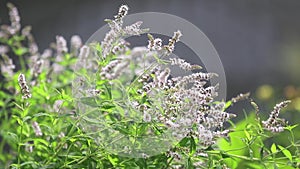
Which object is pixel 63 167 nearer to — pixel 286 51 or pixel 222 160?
pixel 222 160

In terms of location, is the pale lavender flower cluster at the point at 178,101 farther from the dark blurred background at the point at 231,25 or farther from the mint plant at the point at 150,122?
the dark blurred background at the point at 231,25

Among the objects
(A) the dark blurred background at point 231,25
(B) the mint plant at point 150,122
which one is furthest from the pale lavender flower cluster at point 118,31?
(A) the dark blurred background at point 231,25

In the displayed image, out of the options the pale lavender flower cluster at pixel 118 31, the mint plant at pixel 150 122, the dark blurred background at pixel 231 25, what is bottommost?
the mint plant at pixel 150 122

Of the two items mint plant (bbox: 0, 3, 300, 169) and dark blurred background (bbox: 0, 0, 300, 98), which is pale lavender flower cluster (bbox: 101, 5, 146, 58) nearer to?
mint plant (bbox: 0, 3, 300, 169)

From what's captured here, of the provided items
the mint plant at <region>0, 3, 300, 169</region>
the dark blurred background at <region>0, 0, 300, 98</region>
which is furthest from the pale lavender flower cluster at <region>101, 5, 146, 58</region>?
the dark blurred background at <region>0, 0, 300, 98</region>

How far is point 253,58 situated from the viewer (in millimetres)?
3469

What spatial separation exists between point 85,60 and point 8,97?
165 millimetres

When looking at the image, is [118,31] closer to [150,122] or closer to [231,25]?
[150,122]

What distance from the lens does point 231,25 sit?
11.4 ft

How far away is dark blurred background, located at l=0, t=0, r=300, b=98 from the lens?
3.41 m

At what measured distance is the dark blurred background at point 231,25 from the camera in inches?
134

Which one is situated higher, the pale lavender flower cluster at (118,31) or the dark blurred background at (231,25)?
the dark blurred background at (231,25)

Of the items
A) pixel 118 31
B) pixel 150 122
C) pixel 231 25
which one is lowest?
pixel 150 122

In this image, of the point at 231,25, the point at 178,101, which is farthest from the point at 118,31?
the point at 231,25
